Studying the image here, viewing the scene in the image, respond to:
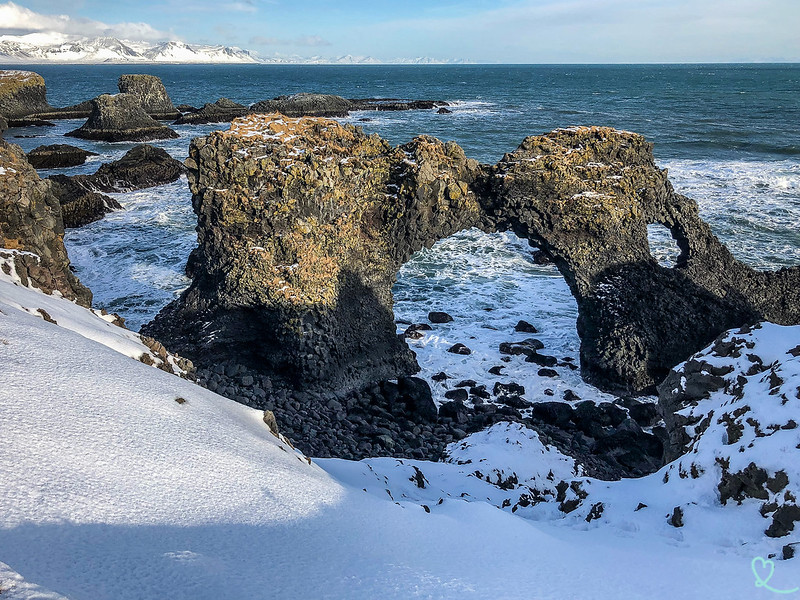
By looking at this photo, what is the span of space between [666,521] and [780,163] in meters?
51.9

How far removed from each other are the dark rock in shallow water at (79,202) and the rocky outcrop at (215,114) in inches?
1513

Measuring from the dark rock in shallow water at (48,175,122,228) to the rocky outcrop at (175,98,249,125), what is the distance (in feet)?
126

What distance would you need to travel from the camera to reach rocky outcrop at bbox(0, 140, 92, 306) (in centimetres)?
1195

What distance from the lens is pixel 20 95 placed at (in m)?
72.7

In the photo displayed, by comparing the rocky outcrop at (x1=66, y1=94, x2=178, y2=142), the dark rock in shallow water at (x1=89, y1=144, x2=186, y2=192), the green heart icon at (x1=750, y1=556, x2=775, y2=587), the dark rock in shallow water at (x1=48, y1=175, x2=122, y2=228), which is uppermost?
the rocky outcrop at (x1=66, y1=94, x2=178, y2=142)

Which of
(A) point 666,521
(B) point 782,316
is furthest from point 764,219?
(A) point 666,521

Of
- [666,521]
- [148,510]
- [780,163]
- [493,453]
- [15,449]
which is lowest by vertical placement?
[493,453]

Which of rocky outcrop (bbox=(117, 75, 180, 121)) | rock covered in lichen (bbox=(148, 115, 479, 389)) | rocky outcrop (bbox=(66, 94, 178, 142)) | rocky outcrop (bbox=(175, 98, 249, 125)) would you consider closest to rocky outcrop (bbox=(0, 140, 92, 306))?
rock covered in lichen (bbox=(148, 115, 479, 389))

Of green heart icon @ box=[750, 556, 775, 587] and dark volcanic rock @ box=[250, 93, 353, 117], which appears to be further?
dark volcanic rock @ box=[250, 93, 353, 117]

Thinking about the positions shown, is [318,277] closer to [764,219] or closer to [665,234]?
[665,234]

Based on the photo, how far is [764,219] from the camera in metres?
32.9

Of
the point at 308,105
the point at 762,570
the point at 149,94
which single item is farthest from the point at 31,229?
the point at 149,94

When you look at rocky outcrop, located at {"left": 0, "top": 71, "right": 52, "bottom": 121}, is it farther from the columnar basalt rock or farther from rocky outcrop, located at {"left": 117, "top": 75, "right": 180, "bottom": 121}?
the columnar basalt rock

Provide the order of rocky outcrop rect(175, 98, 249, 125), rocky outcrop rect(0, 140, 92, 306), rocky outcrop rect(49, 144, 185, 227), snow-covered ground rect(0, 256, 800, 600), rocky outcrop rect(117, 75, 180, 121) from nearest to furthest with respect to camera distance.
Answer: snow-covered ground rect(0, 256, 800, 600), rocky outcrop rect(0, 140, 92, 306), rocky outcrop rect(49, 144, 185, 227), rocky outcrop rect(175, 98, 249, 125), rocky outcrop rect(117, 75, 180, 121)
